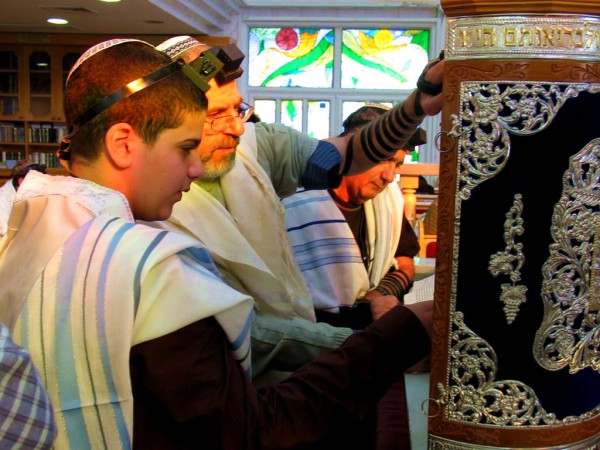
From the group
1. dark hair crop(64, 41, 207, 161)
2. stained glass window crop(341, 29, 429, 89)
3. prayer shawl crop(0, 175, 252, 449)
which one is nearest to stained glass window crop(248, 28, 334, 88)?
stained glass window crop(341, 29, 429, 89)

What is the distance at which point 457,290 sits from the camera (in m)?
1.20

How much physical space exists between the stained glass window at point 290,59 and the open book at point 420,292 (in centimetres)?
741

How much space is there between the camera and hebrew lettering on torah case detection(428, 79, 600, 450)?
1.15 meters

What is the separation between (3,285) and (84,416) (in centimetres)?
22

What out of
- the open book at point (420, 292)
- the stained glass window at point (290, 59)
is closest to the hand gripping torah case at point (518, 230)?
the open book at point (420, 292)

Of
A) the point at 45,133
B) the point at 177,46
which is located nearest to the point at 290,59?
the point at 45,133

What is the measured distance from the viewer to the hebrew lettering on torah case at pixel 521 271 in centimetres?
115

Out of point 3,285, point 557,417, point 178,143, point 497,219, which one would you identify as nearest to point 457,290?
point 497,219

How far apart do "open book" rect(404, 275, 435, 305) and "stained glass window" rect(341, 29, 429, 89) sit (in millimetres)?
7258

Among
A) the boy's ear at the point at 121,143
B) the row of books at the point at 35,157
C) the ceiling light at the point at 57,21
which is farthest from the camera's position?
the row of books at the point at 35,157

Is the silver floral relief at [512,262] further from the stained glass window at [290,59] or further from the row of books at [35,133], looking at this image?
the row of books at [35,133]

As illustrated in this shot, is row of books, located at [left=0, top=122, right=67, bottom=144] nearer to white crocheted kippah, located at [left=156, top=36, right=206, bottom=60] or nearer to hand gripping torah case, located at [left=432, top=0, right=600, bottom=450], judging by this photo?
white crocheted kippah, located at [left=156, top=36, right=206, bottom=60]

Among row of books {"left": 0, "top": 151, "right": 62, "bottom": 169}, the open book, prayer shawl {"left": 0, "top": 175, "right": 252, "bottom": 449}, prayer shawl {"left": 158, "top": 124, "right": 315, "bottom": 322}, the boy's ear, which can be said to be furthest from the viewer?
row of books {"left": 0, "top": 151, "right": 62, "bottom": 169}

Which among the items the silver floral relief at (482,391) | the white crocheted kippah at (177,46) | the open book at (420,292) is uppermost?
the white crocheted kippah at (177,46)
